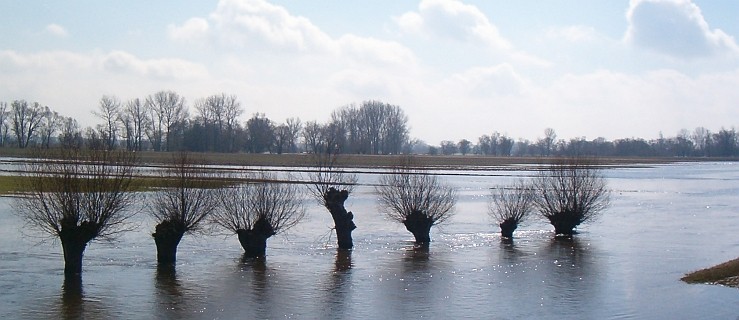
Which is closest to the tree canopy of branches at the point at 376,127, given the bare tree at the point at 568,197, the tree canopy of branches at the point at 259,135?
the tree canopy of branches at the point at 259,135

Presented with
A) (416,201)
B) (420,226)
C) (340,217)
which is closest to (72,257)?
(340,217)

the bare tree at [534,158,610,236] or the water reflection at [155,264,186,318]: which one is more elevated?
the bare tree at [534,158,610,236]

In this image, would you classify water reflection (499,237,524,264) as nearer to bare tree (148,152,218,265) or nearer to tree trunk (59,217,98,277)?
bare tree (148,152,218,265)

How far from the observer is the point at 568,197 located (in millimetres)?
42094

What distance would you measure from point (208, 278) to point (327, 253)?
6762 mm

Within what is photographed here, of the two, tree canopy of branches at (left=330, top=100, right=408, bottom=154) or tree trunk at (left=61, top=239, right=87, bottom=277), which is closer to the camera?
tree trunk at (left=61, top=239, right=87, bottom=277)

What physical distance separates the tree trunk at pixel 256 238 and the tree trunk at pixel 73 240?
6293 millimetres

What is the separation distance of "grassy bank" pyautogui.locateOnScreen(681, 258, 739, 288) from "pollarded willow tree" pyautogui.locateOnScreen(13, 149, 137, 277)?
60.0ft

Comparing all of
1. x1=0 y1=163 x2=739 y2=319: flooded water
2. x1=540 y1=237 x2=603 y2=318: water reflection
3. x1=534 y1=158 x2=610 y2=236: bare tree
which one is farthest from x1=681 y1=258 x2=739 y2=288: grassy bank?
x1=534 y1=158 x2=610 y2=236: bare tree

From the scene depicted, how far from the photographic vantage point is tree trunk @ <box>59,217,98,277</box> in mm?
25625

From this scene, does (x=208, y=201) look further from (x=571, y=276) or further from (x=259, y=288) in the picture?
(x=571, y=276)

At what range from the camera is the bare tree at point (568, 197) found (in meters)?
41.3

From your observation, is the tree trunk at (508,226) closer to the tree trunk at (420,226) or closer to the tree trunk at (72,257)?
the tree trunk at (420,226)

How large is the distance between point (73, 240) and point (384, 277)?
956 cm
